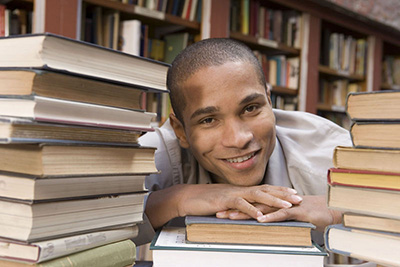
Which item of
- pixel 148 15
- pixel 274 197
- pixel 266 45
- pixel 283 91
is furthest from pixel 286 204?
pixel 283 91

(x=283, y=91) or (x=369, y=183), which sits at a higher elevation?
(x=283, y=91)

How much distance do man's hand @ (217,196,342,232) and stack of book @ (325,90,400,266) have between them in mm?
131

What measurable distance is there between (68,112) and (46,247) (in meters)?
0.19

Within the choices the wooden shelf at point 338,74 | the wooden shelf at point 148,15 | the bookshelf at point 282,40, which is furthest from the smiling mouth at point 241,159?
the wooden shelf at point 338,74

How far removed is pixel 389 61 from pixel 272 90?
2054mm

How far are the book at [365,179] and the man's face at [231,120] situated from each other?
0.37 meters

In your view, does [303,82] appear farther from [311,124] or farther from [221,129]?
[221,129]

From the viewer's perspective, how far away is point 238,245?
0.68 metres

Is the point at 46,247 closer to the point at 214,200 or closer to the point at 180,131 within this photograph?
the point at 214,200

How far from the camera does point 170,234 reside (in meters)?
0.77

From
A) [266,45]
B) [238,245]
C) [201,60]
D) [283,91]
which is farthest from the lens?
[283,91]

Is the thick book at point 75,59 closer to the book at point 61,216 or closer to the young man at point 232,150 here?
the book at point 61,216

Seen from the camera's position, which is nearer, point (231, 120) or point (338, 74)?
point (231, 120)

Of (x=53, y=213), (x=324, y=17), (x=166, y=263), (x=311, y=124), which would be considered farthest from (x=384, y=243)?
(x=324, y=17)
